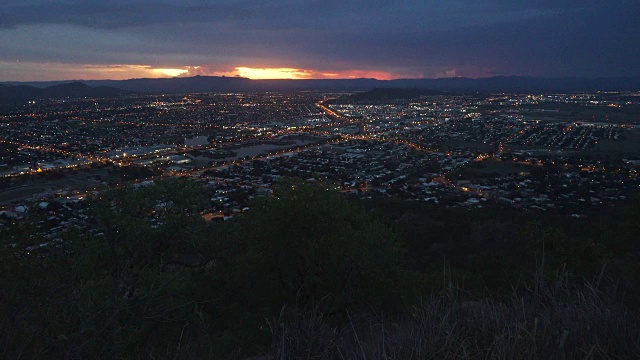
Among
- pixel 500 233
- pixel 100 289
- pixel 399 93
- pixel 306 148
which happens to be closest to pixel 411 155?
pixel 306 148

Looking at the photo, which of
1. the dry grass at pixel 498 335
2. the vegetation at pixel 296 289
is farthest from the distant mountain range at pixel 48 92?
the dry grass at pixel 498 335

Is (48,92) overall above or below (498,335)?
above

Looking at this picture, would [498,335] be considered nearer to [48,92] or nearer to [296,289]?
[296,289]

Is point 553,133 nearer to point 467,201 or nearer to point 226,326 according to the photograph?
point 467,201

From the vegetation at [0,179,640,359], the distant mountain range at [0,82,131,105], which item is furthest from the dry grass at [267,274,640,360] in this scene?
the distant mountain range at [0,82,131,105]

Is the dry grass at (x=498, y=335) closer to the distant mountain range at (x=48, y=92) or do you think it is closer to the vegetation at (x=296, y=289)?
the vegetation at (x=296, y=289)

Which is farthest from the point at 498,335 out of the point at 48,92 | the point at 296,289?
the point at 48,92
